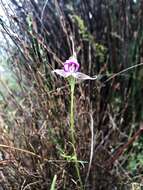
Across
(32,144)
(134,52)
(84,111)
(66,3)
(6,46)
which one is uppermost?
(66,3)

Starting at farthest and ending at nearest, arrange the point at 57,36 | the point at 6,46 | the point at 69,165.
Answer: the point at 57,36
the point at 6,46
the point at 69,165

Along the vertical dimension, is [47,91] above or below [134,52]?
below

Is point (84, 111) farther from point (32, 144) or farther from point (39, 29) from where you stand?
point (39, 29)

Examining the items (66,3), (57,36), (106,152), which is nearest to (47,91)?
(106,152)

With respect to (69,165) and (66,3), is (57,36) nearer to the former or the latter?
(66,3)

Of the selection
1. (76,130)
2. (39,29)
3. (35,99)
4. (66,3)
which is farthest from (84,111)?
(66,3)

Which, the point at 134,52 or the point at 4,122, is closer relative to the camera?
the point at 4,122

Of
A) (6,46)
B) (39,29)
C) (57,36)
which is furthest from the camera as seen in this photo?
(57,36)
